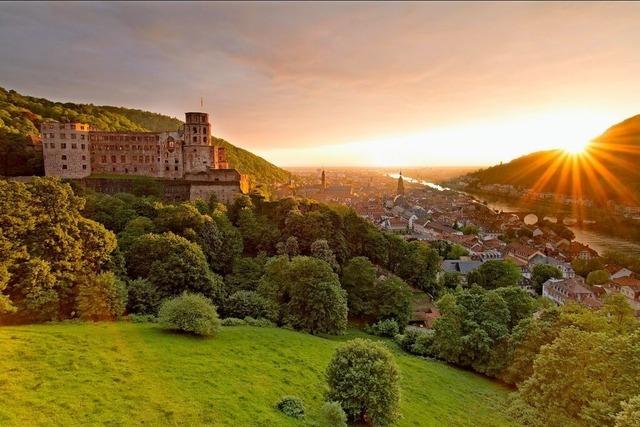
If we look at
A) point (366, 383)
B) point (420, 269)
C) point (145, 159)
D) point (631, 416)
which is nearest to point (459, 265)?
point (420, 269)

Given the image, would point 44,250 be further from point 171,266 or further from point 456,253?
point 456,253

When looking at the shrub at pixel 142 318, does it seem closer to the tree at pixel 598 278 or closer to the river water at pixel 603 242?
the tree at pixel 598 278

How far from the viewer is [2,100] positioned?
283 ft

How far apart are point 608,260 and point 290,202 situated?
63.7 meters

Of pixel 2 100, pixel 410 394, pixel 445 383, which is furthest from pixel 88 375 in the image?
pixel 2 100

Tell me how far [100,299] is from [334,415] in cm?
1923

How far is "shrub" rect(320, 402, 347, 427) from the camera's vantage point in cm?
1894

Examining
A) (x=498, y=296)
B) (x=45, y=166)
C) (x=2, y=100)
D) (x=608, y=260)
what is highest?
(x=2, y=100)

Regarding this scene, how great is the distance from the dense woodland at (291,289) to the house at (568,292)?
22.8 ft

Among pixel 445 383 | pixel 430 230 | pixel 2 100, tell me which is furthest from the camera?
pixel 430 230

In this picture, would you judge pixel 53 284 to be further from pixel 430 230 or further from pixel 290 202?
pixel 430 230

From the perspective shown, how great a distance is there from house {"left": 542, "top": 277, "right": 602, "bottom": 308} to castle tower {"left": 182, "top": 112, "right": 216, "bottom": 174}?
5730cm

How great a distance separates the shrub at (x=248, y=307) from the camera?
36344mm

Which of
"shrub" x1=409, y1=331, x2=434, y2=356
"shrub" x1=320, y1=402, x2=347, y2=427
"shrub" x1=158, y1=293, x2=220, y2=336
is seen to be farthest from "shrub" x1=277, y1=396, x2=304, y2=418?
"shrub" x1=409, y1=331, x2=434, y2=356
